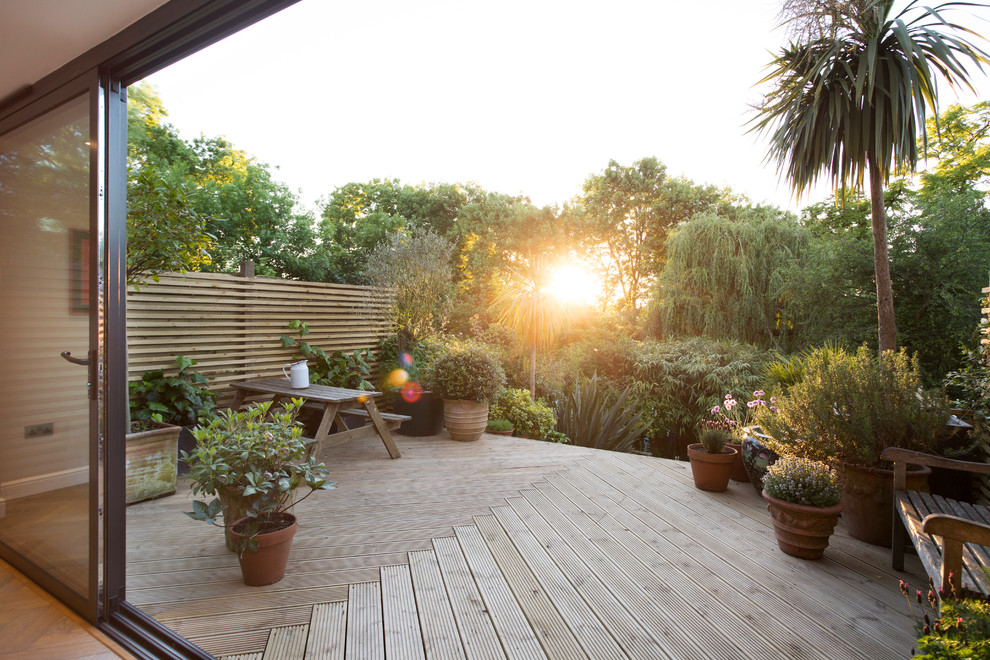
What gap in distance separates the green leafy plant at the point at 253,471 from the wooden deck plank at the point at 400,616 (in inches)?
19.9

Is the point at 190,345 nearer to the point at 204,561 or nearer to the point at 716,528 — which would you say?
the point at 204,561

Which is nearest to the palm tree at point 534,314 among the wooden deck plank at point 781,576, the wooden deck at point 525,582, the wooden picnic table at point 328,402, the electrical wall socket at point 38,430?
the wooden picnic table at point 328,402

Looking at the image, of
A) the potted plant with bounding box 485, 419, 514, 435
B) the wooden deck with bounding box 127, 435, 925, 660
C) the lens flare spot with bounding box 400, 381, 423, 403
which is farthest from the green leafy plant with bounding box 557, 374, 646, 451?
the wooden deck with bounding box 127, 435, 925, 660

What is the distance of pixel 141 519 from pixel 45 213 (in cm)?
168

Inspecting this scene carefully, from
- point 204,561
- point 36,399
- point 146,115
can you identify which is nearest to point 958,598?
point 204,561

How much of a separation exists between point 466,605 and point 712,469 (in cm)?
206

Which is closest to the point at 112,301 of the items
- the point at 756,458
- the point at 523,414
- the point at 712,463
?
the point at 712,463

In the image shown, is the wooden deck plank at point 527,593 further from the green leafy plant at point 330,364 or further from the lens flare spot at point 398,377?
the lens flare spot at point 398,377

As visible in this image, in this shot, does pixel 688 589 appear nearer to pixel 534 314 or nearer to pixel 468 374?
pixel 468 374

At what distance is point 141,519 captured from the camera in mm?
2666

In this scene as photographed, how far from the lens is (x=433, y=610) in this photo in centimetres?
184

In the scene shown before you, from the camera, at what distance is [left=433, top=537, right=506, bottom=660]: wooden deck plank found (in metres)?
1.62

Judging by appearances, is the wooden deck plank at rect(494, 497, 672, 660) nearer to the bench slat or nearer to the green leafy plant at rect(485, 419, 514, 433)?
the bench slat

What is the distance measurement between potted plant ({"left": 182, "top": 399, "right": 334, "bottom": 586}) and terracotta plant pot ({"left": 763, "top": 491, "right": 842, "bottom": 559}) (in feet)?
7.11
